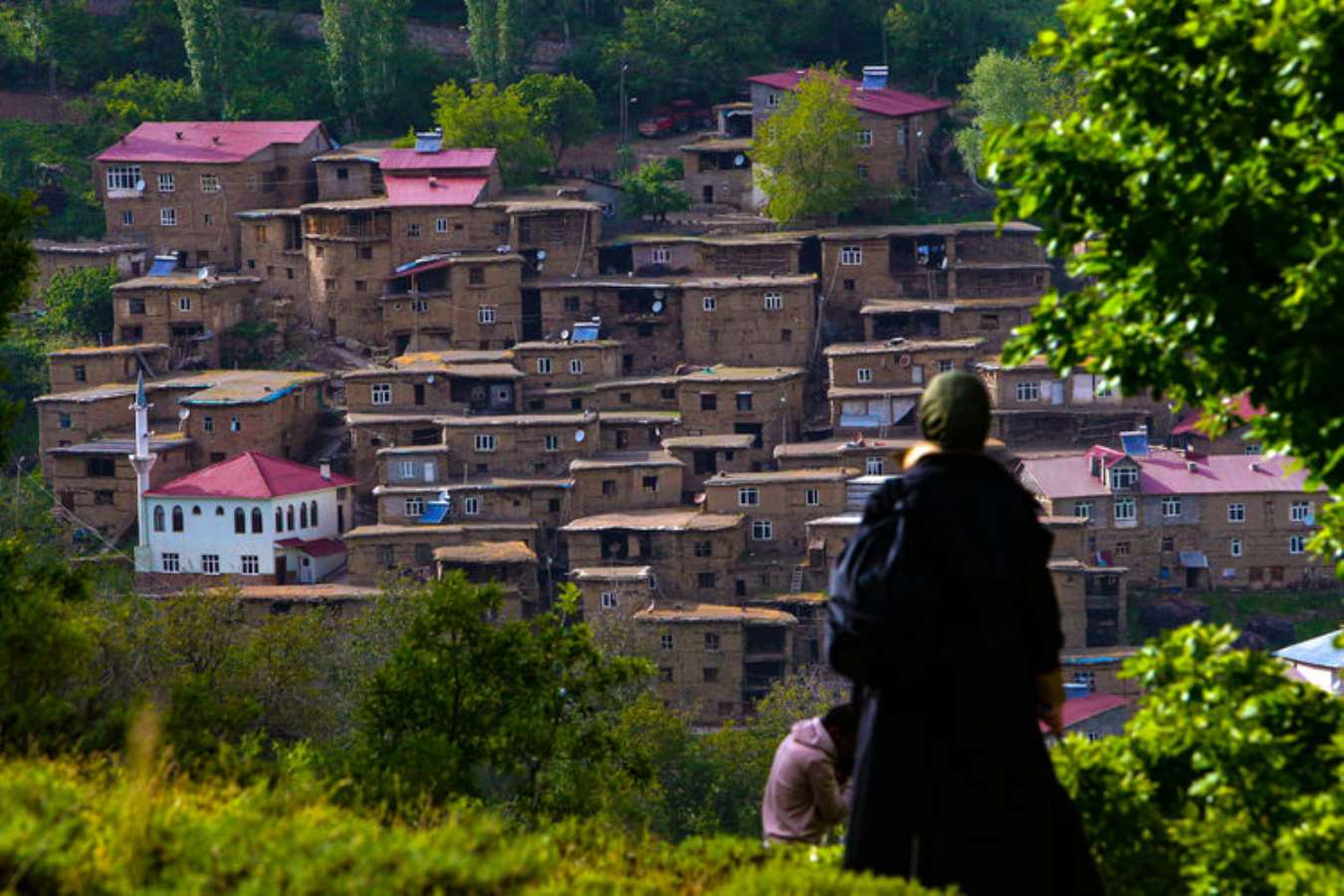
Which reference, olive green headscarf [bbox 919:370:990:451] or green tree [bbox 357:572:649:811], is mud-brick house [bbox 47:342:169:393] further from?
olive green headscarf [bbox 919:370:990:451]

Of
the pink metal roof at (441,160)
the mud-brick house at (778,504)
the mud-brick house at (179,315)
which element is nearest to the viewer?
the mud-brick house at (778,504)

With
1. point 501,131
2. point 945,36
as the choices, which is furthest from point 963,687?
point 945,36

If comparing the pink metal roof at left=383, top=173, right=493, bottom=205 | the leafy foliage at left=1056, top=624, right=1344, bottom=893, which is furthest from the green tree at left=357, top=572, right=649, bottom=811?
the pink metal roof at left=383, top=173, right=493, bottom=205

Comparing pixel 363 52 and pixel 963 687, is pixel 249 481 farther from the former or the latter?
pixel 963 687

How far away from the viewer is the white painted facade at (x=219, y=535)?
4269cm

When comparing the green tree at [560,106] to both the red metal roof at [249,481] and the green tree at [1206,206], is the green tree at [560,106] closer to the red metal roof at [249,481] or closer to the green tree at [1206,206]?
the red metal roof at [249,481]

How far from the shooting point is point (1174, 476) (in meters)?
43.0

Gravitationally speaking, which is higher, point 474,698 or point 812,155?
point 812,155

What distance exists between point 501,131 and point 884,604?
1746 inches

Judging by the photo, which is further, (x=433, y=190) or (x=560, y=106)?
(x=560, y=106)

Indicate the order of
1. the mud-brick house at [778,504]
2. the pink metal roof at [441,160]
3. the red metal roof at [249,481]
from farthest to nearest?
the pink metal roof at [441,160], the red metal roof at [249,481], the mud-brick house at [778,504]

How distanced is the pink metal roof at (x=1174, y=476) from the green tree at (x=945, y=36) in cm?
1504

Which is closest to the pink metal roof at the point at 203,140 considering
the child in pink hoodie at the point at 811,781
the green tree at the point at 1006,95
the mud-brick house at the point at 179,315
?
the mud-brick house at the point at 179,315

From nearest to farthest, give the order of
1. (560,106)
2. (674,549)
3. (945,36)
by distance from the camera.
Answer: (674,549), (560,106), (945,36)
